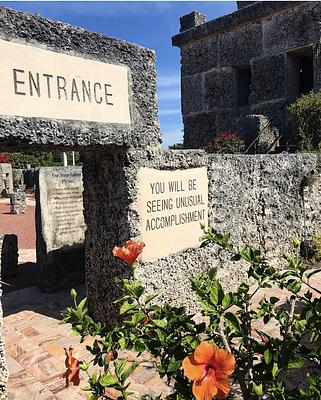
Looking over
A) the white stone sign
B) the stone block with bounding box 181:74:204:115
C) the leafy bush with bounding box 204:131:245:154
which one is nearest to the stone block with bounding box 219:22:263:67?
the stone block with bounding box 181:74:204:115

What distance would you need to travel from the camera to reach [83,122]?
125 inches

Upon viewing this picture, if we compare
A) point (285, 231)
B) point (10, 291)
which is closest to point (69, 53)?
point (10, 291)

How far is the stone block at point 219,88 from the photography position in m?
11.7

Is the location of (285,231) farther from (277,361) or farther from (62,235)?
(277,361)

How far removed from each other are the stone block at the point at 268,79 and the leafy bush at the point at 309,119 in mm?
1491

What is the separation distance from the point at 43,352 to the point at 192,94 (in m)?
10.5

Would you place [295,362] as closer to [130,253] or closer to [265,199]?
[130,253]

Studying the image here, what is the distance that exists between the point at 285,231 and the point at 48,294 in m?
3.56

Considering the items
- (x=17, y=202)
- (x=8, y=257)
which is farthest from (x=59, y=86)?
(x=17, y=202)

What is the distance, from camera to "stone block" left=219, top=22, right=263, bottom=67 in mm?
10758

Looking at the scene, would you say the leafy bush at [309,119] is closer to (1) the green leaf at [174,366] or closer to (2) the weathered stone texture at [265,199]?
(2) the weathered stone texture at [265,199]

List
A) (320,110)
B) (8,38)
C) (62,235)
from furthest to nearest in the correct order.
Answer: (320,110) < (62,235) < (8,38)

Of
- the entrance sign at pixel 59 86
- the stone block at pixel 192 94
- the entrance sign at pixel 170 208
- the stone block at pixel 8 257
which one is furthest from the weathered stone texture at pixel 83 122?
the stone block at pixel 192 94

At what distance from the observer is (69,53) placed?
121 inches
